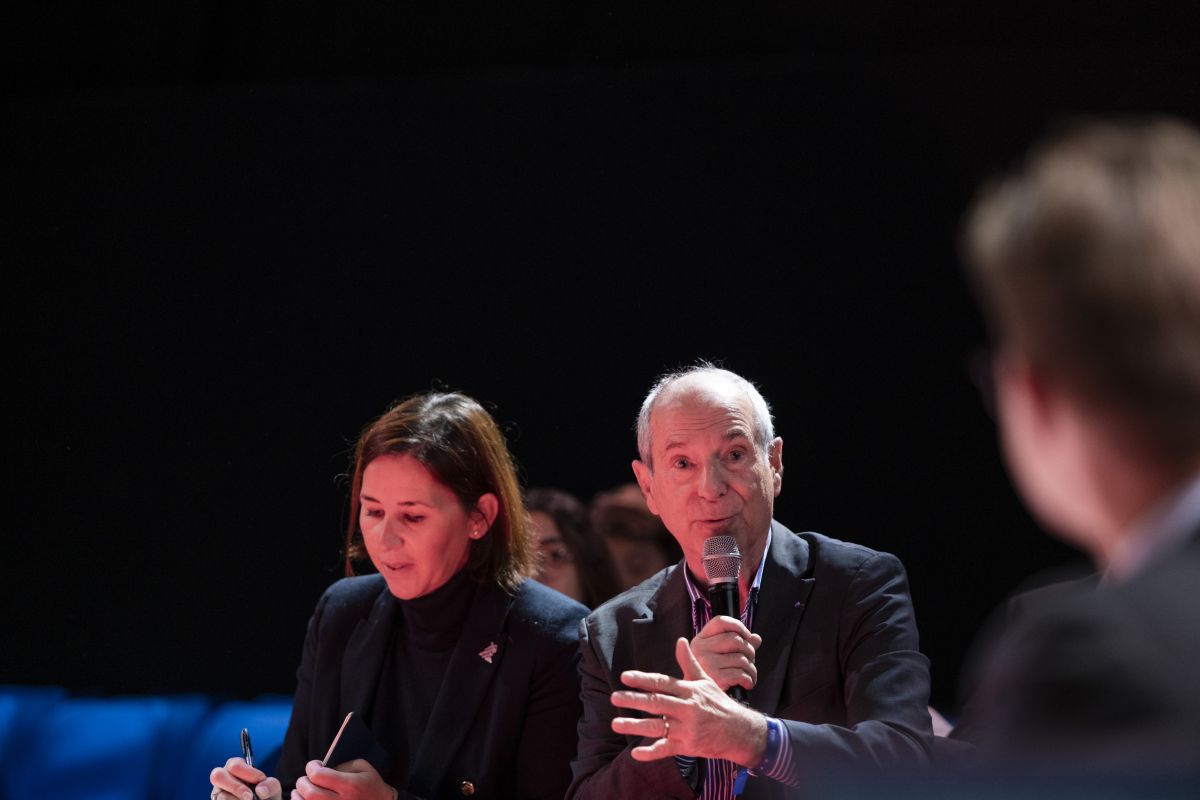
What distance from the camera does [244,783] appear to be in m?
2.67

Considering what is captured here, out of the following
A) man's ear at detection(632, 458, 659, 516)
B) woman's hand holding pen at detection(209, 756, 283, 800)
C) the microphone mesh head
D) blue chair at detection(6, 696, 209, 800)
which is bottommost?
blue chair at detection(6, 696, 209, 800)

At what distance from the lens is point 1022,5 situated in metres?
3.81

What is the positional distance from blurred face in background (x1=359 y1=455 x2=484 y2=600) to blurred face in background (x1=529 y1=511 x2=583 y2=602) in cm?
82

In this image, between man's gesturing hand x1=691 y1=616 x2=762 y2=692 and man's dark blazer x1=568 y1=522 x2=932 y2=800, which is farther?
man's dark blazer x1=568 y1=522 x2=932 y2=800

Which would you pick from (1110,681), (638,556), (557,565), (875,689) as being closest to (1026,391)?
(1110,681)

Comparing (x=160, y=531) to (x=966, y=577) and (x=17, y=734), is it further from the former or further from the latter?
(x=966, y=577)

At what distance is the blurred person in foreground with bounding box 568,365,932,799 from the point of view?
2.22 metres

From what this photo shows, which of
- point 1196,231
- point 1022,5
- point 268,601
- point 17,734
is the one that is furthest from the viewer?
point 268,601

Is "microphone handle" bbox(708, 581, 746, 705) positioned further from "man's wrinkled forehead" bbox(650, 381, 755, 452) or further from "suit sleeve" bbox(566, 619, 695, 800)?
"man's wrinkled forehead" bbox(650, 381, 755, 452)

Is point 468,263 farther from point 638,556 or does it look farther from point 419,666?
point 419,666

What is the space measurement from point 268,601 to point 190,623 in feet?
0.98

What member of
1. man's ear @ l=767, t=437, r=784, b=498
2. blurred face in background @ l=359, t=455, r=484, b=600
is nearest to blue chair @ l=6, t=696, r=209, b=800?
blurred face in background @ l=359, t=455, r=484, b=600

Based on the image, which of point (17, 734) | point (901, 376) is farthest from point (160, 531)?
point (901, 376)

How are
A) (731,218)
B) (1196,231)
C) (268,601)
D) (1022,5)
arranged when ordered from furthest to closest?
1. (268,601)
2. (731,218)
3. (1022,5)
4. (1196,231)
